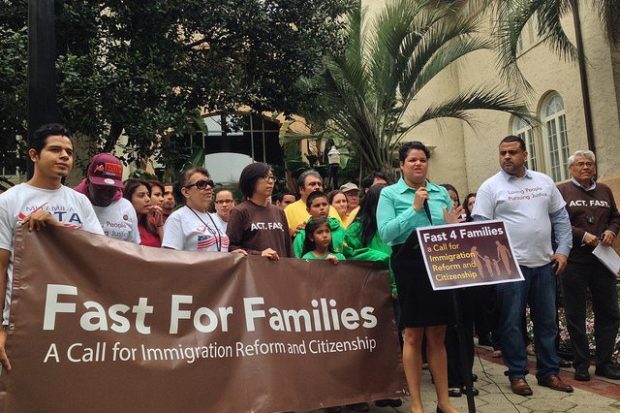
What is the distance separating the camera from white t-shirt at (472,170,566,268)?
483 cm

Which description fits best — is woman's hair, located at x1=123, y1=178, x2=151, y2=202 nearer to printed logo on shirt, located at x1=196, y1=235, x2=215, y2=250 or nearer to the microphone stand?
printed logo on shirt, located at x1=196, y1=235, x2=215, y2=250

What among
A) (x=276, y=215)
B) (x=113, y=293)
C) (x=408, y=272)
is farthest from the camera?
(x=276, y=215)

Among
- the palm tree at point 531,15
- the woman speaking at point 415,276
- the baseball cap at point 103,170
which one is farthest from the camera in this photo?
the palm tree at point 531,15

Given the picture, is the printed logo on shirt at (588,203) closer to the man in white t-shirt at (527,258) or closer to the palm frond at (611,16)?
the man in white t-shirt at (527,258)

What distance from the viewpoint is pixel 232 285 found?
396 centimetres

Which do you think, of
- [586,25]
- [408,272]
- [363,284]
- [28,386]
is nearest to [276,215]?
[363,284]

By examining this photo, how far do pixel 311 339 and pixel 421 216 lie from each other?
3.83 feet

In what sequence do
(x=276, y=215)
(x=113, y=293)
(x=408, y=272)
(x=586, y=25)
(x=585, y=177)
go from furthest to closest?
1. (x=586, y=25)
2. (x=585, y=177)
3. (x=276, y=215)
4. (x=408, y=272)
5. (x=113, y=293)

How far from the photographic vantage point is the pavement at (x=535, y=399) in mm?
4340

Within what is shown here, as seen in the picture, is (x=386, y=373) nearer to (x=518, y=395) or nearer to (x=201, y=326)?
(x=518, y=395)

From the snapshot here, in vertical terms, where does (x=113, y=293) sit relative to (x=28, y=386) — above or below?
above

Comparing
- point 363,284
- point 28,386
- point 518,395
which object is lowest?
point 518,395

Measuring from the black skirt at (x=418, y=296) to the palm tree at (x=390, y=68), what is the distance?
24.1ft

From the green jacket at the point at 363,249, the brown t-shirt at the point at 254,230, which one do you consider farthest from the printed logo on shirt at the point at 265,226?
the green jacket at the point at 363,249
